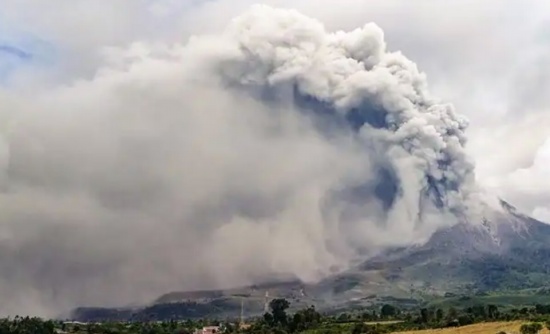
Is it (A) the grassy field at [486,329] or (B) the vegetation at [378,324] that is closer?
(A) the grassy field at [486,329]

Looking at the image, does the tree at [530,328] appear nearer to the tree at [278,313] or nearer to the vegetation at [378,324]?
the vegetation at [378,324]

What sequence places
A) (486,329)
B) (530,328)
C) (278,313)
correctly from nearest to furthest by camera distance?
(530,328), (486,329), (278,313)

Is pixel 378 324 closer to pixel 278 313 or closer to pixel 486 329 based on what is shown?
pixel 278 313

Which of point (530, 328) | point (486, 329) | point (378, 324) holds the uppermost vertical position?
point (378, 324)

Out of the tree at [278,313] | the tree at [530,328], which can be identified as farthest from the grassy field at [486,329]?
the tree at [278,313]

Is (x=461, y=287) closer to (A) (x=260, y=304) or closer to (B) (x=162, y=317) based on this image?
(A) (x=260, y=304)

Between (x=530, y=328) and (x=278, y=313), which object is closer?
(x=530, y=328)

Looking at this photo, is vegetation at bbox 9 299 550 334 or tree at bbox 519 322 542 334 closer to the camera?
tree at bbox 519 322 542 334

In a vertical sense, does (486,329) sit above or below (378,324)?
below

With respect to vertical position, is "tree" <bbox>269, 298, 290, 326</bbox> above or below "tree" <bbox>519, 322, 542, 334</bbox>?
above

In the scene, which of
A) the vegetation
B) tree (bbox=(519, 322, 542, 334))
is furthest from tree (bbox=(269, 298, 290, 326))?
tree (bbox=(519, 322, 542, 334))

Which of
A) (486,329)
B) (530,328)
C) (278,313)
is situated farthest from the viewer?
(278,313)

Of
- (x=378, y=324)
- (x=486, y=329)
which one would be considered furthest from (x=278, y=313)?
(x=486, y=329)

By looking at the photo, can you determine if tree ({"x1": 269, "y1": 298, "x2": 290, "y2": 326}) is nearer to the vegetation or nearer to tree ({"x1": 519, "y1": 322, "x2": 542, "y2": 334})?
the vegetation
